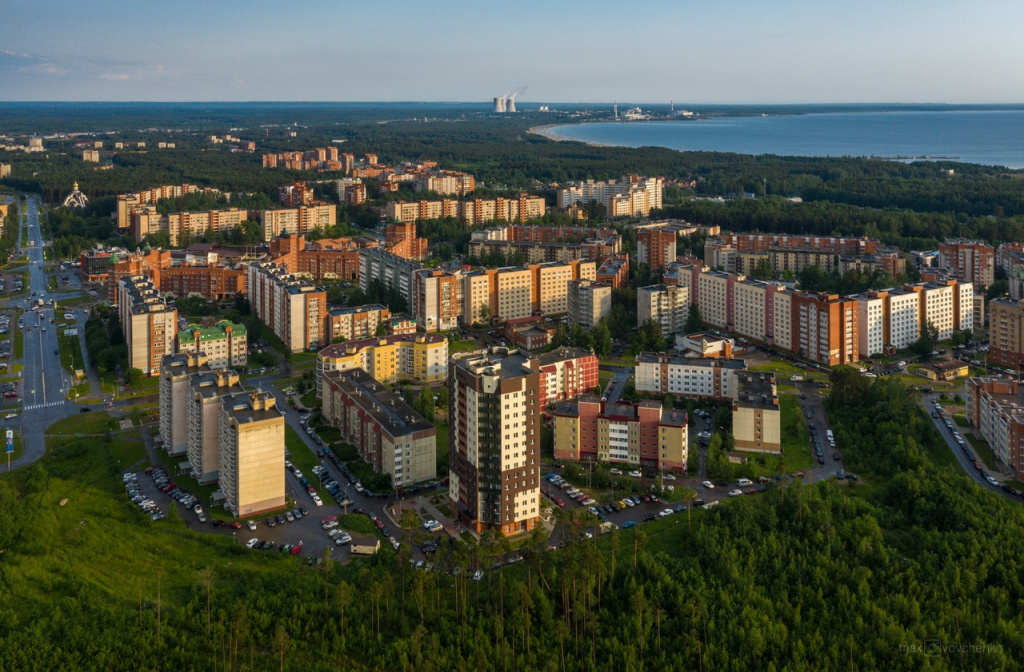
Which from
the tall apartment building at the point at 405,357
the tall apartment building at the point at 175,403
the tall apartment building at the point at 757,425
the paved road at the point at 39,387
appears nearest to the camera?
the tall apartment building at the point at 175,403

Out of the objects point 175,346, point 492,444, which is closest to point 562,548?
point 492,444

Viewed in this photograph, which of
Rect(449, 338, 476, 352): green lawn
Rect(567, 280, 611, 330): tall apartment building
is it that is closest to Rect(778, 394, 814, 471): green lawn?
Rect(567, 280, 611, 330): tall apartment building

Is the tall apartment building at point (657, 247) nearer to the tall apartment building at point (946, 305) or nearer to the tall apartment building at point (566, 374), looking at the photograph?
the tall apartment building at point (946, 305)

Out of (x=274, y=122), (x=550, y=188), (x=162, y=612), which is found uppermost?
(x=274, y=122)

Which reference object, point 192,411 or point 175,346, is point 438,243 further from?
point 192,411

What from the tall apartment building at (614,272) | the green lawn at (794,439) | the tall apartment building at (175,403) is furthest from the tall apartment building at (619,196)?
the tall apartment building at (175,403)

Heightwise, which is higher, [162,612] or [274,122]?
[274,122]

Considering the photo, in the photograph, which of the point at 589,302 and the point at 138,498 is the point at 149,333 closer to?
the point at 138,498
